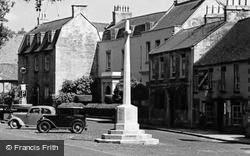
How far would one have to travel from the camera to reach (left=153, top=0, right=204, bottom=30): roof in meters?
64.1

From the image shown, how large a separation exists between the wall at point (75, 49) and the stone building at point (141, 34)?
1.52 meters

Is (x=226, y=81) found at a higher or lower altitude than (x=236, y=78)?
lower

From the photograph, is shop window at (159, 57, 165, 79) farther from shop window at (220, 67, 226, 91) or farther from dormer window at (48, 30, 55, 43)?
dormer window at (48, 30, 55, 43)

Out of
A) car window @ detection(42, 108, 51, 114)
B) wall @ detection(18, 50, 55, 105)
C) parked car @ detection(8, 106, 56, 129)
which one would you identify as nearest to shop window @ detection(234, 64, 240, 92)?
parked car @ detection(8, 106, 56, 129)

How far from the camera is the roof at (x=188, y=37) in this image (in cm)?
5288

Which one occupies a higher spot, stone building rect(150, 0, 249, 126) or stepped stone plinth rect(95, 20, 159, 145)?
stone building rect(150, 0, 249, 126)

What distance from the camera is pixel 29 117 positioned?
45.6 m

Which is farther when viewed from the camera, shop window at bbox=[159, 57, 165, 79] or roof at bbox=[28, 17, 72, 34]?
roof at bbox=[28, 17, 72, 34]

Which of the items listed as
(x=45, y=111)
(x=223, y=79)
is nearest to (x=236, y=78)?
(x=223, y=79)

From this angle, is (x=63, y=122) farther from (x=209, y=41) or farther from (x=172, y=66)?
(x=172, y=66)

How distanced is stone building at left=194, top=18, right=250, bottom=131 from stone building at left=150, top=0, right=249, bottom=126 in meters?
0.77

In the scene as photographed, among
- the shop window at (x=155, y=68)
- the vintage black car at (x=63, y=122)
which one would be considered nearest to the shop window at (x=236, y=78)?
the vintage black car at (x=63, y=122)

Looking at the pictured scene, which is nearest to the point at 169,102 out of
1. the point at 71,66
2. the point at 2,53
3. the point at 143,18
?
the point at 143,18

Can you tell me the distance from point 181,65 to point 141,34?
55.1 feet
